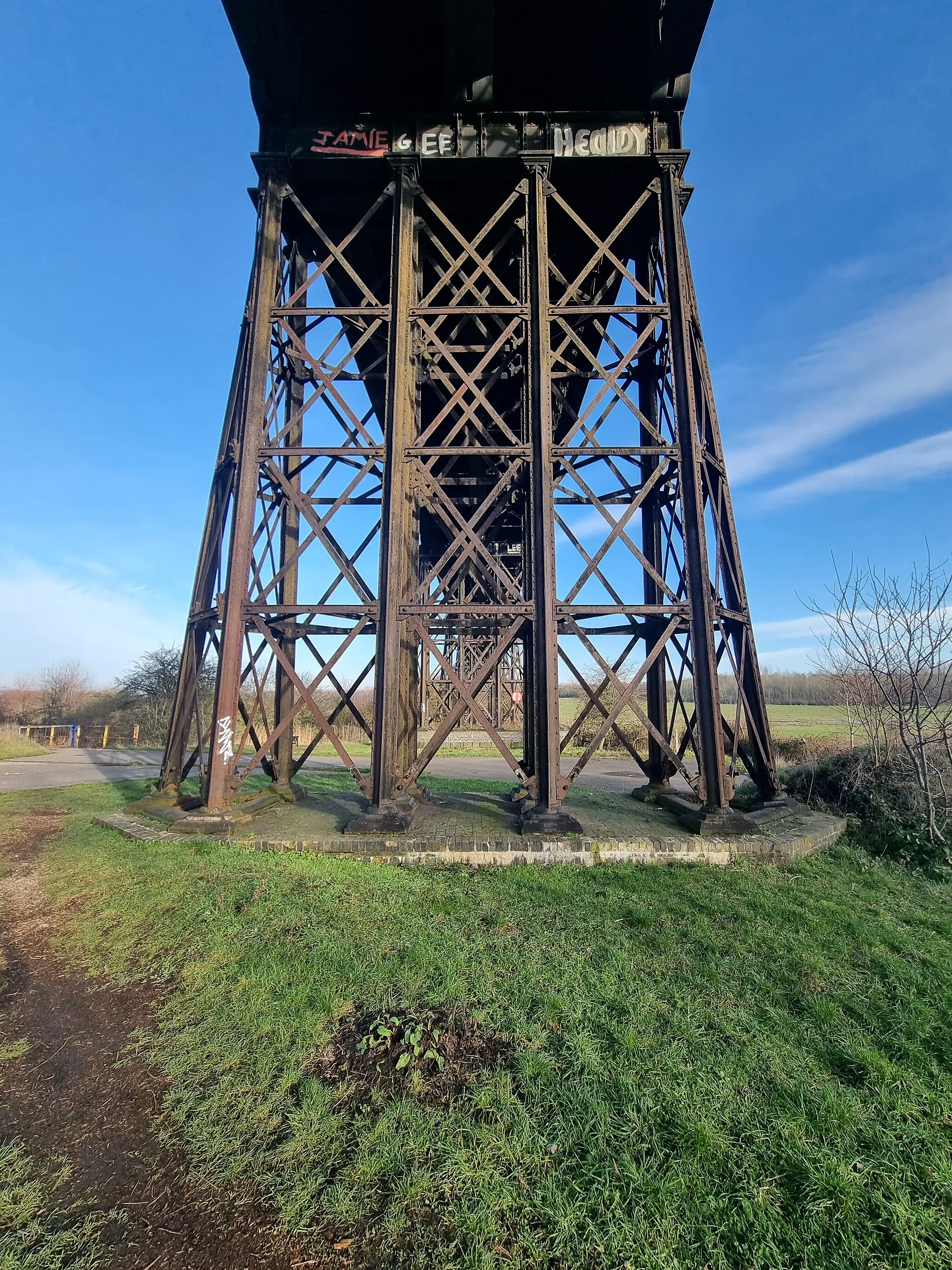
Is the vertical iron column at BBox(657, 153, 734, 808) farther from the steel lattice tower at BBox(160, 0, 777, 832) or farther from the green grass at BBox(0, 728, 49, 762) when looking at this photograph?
the green grass at BBox(0, 728, 49, 762)

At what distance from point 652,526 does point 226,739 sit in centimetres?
700

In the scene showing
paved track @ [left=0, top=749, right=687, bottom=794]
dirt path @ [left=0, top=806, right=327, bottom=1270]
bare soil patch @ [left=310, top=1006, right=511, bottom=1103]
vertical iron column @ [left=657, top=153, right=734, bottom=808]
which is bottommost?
dirt path @ [left=0, top=806, right=327, bottom=1270]

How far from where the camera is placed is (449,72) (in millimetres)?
6980

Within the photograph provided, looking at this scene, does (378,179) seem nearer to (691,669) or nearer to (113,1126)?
(691,669)

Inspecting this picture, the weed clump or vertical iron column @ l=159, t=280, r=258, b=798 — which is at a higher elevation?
vertical iron column @ l=159, t=280, r=258, b=798

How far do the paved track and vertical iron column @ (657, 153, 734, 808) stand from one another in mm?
3154

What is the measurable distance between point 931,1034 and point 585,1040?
1.96 m

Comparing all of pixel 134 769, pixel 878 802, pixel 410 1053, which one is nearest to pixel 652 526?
pixel 878 802

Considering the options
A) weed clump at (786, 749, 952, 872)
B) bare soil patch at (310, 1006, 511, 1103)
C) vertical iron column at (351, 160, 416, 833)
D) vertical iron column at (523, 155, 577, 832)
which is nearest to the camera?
bare soil patch at (310, 1006, 511, 1103)

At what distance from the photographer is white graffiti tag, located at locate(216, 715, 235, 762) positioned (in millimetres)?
6637

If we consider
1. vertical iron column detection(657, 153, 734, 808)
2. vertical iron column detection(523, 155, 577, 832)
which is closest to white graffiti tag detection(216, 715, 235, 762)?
vertical iron column detection(523, 155, 577, 832)

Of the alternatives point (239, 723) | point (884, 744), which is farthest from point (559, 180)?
point (884, 744)

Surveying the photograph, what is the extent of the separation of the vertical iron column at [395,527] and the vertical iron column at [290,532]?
1.55 metres

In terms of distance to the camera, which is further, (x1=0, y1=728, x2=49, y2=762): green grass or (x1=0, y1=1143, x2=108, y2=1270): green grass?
(x1=0, y1=728, x2=49, y2=762): green grass
